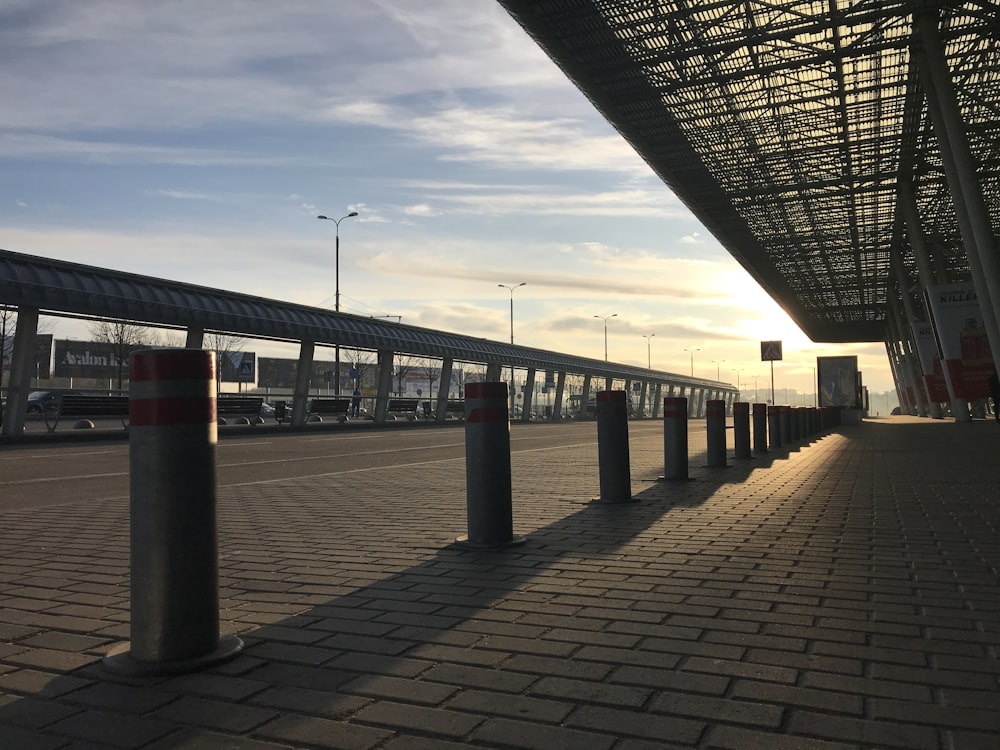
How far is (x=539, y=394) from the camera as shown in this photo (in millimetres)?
65188

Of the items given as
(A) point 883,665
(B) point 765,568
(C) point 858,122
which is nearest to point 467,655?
(A) point 883,665

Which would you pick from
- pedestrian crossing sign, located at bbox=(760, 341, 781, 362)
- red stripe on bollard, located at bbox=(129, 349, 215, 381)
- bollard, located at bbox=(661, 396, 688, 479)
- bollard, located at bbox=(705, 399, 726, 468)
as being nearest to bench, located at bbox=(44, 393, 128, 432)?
bollard, located at bbox=(705, 399, 726, 468)

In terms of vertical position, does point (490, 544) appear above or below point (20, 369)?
below

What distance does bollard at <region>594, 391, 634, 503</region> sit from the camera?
8.03m

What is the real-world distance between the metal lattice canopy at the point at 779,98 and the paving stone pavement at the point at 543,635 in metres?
14.1

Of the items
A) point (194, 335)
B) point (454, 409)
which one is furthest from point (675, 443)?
point (454, 409)

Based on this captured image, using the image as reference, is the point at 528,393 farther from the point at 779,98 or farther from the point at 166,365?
the point at 166,365

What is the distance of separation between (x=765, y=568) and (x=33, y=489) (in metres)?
8.38

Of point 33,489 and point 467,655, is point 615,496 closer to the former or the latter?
point 467,655

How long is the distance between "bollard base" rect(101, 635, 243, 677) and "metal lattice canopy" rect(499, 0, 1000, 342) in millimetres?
16162

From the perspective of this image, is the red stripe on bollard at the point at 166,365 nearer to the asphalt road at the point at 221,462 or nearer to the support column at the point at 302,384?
the asphalt road at the point at 221,462

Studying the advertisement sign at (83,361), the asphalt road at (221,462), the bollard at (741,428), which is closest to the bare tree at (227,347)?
the advertisement sign at (83,361)

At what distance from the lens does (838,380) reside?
48531 millimetres

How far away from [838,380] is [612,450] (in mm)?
44359
